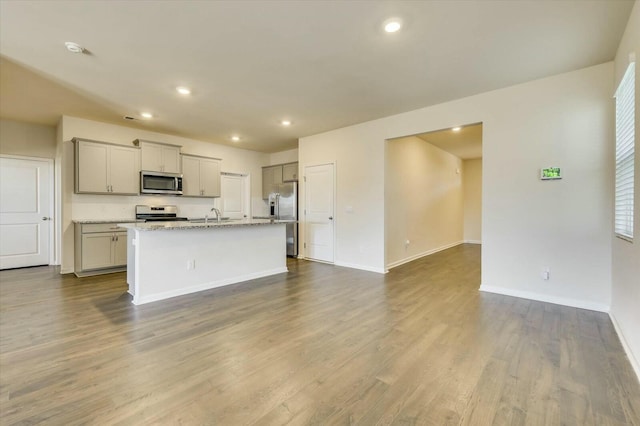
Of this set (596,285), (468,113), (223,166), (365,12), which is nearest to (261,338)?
(365,12)

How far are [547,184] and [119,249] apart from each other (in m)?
6.63

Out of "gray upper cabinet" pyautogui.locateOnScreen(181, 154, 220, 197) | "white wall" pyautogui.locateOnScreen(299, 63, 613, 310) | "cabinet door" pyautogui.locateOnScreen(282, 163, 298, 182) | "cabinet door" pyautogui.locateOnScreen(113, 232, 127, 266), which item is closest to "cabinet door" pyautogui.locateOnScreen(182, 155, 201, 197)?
"gray upper cabinet" pyautogui.locateOnScreen(181, 154, 220, 197)

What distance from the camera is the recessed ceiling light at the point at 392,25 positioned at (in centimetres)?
234

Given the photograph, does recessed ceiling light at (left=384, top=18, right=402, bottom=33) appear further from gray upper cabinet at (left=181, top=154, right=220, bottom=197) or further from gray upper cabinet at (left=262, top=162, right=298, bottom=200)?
gray upper cabinet at (left=181, top=154, right=220, bottom=197)

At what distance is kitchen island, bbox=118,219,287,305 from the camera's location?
3.42 m

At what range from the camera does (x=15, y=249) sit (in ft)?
17.3

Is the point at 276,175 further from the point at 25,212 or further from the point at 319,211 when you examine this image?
the point at 25,212

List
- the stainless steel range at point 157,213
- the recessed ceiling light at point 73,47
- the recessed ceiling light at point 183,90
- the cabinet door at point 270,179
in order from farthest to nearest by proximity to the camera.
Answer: the cabinet door at point 270,179
the stainless steel range at point 157,213
the recessed ceiling light at point 183,90
the recessed ceiling light at point 73,47

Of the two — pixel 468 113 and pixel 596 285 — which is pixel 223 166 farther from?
pixel 596 285

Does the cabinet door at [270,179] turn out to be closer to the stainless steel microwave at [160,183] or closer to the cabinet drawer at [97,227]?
the stainless steel microwave at [160,183]

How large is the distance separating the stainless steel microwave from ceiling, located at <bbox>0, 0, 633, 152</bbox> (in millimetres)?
1383

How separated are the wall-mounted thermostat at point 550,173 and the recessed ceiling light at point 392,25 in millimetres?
2493

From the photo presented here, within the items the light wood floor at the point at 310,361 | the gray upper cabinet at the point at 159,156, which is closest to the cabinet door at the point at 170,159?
the gray upper cabinet at the point at 159,156

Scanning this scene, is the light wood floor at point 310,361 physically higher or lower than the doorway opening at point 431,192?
Result: lower
